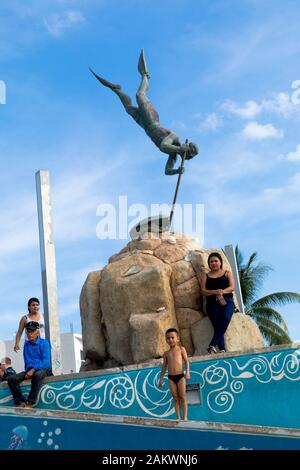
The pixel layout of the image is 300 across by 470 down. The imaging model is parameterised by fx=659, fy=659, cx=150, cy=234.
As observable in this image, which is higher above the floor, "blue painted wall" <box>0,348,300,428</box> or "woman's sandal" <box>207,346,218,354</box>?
"woman's sandal" <box>207,346,218,354</box>

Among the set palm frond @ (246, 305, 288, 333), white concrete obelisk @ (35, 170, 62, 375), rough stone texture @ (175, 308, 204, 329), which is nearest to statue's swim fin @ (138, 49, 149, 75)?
white concrete obelisk @ (35, 170, 62, 375)

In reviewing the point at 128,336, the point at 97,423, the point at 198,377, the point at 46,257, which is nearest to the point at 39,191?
the point at 46,257

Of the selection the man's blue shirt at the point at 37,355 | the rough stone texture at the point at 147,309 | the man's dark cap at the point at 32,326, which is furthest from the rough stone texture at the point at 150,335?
the man's dark cap at the point at 32,326

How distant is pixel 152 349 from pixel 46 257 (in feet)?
6.89

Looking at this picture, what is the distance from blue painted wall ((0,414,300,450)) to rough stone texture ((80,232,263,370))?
2.87 meters

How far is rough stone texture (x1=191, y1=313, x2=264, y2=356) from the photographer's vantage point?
9000 mm

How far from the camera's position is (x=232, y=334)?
9047mm

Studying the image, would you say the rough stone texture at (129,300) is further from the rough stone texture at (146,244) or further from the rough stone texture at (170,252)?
the rough stone texture at (146,244)

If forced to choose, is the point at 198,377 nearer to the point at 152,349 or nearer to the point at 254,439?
the point at 152,349

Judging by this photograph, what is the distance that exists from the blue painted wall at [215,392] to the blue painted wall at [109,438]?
1.39 meters

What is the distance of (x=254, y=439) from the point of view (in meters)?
5.53

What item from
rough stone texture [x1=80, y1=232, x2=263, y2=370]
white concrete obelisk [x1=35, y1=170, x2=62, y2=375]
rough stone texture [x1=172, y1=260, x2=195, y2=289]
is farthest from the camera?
rough stone texture [x1=172, y1=260, x2=195, y2=289]

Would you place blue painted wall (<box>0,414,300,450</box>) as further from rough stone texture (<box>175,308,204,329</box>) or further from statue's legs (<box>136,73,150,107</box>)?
statue's legs (<box>136,73,150,107</box>)

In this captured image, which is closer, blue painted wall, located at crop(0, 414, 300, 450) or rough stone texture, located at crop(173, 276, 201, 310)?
blue painted wall, located at crop(0, 414, 300, 450)
